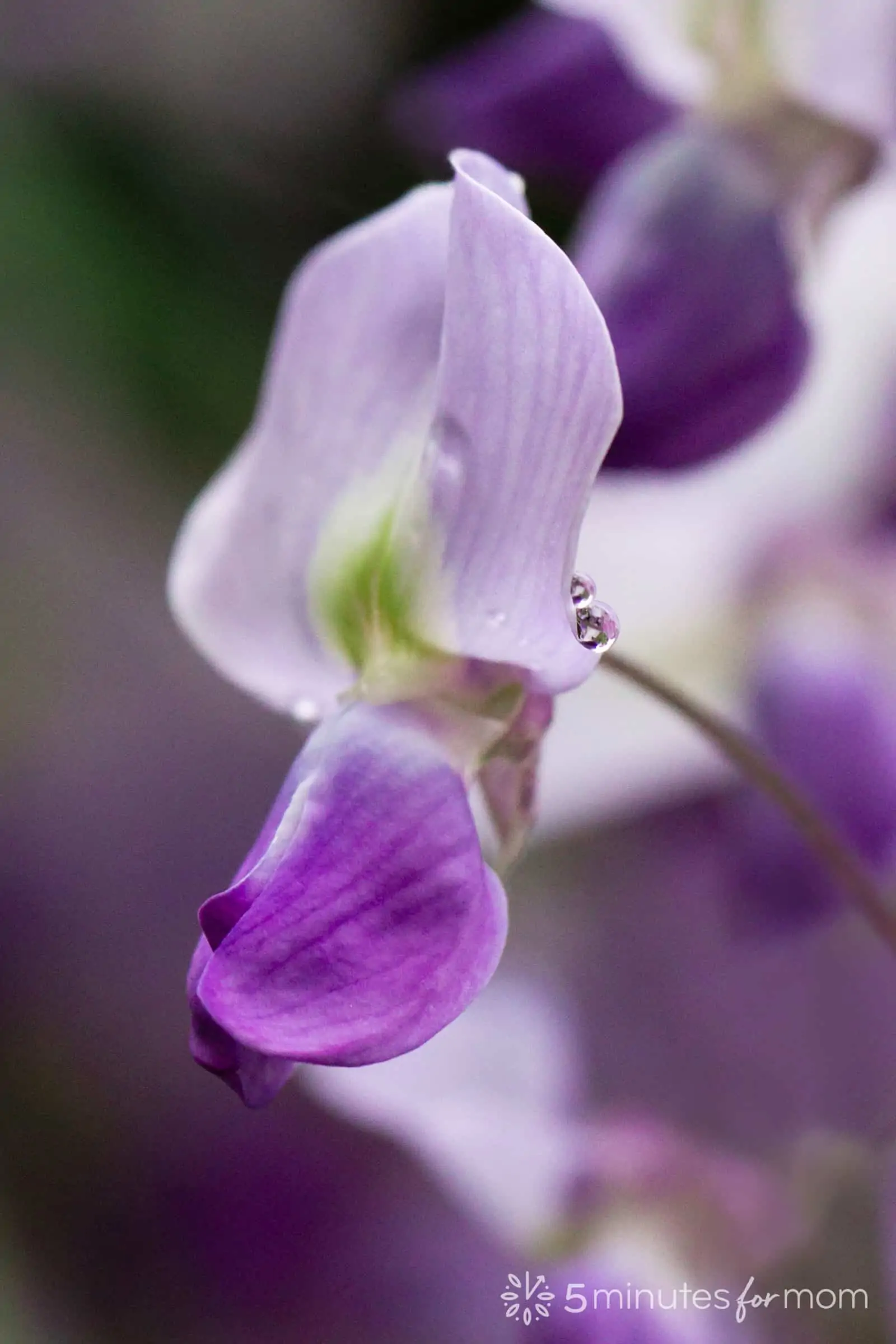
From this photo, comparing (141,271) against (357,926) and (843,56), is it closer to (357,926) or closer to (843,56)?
(843,56)

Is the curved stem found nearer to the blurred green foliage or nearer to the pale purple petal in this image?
the pale purple petal

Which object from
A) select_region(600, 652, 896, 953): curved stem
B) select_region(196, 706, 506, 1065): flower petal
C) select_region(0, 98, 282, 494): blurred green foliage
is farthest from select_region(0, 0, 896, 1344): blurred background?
select_region(196, 706, 506, 1065): flower petal

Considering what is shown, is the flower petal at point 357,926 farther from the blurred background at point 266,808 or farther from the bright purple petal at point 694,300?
the blurred background at point 266,808

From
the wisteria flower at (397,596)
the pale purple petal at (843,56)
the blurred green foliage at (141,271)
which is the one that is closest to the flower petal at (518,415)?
the wisteria flower at (397,596)

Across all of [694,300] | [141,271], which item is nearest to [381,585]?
[694,300]

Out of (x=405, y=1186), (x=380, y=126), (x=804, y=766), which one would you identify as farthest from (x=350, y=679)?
(x=380, y=126)

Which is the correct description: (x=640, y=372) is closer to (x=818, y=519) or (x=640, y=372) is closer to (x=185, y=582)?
(x=185, y=582)
